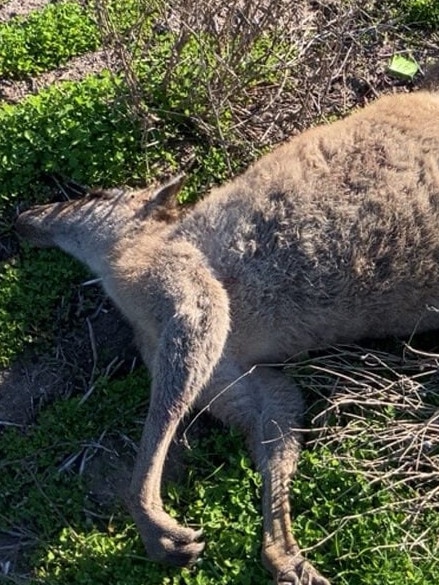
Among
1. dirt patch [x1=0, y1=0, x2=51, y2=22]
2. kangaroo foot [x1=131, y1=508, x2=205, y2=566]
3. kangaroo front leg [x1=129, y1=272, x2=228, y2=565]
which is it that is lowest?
kangaroo foot [x1=131, y1=508, x2=205, y2=566]

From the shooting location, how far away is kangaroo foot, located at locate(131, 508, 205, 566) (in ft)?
15.2

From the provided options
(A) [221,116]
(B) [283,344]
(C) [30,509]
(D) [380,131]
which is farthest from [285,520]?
(A) [221,116]

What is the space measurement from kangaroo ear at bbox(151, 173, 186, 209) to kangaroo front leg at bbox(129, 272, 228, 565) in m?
0.80

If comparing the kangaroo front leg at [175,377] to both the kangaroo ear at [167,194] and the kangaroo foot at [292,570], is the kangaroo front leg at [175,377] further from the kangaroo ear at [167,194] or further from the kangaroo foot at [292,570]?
the kangaroo ear at [167,194]

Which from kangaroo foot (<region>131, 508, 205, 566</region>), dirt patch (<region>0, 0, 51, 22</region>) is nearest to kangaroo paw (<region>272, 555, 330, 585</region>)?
kangaroo foot (<region>131, 508, 205, 566</region>)

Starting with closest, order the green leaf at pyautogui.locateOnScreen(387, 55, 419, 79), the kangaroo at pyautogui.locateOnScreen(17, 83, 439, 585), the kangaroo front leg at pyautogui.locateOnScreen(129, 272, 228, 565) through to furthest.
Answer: the kangaroo front leg at pyautogui.locateOnScreen(129, 272, 228, 565) → the kangaroo at pyautogui.locateOnScreen(17, 83, 439, 585) → the green leaf at pyautogui.locateOnScreen(387, 55, 419, 79)

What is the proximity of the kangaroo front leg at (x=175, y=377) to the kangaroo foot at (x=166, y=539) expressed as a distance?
0.02m

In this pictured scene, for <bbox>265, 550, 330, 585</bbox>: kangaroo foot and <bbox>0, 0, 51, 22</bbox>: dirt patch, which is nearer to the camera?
<bbox>265, 550, 330, 585</bbox>: kangaroo foot

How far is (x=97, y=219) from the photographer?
5.66 metres

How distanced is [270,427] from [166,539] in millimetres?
886

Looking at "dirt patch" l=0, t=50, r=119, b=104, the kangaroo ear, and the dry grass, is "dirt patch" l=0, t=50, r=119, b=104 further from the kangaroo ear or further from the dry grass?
the dry grass

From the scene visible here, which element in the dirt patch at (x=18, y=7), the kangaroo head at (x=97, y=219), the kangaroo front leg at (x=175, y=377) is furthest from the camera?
the dirt patch at (x=18, y=7)

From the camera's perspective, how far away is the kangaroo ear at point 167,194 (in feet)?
18.4

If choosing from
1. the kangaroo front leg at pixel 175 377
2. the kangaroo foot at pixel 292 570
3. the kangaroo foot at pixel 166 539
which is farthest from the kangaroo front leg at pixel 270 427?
the kangaroo foot at pixel 166 539
